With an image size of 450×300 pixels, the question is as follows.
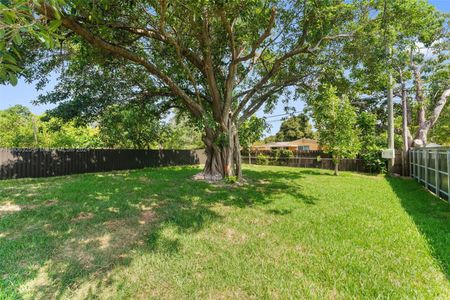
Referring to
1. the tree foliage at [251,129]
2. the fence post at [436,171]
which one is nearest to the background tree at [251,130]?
the tree foliage at [251,129]

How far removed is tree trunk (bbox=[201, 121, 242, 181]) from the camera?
785 centimetres

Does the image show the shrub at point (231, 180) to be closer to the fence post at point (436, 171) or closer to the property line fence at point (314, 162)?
the fence post at point (436, 171)

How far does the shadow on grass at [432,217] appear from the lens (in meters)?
2.85

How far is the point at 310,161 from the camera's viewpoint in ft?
46.9

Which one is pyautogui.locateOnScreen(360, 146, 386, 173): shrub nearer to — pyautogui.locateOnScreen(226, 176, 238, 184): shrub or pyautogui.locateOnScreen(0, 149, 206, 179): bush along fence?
pyautogui.locateOnScreen(226, 176, 238, 184): shrub

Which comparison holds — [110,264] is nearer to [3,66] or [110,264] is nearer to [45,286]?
[45,286]

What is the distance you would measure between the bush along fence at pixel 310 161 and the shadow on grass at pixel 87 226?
7.45 metres

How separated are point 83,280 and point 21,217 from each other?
8.28ft

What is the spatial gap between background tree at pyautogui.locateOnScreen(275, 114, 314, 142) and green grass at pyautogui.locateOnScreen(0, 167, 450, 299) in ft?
96.7

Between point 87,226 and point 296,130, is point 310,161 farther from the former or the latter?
point 296,130

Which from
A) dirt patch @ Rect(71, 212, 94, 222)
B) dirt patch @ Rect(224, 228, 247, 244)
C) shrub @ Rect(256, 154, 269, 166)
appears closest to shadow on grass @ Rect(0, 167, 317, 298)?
dirt patch @ Rect(71, 212, 94, 222)

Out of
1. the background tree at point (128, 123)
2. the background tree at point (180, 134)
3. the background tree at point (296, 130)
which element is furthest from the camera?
the background tree at point (296, 130)

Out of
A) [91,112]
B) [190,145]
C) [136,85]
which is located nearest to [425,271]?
[136,85]

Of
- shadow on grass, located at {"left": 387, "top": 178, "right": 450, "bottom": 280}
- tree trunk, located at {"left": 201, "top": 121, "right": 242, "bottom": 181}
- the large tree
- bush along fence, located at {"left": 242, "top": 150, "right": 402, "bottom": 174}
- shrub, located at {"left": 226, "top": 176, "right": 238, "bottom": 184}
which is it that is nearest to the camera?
shadow on grass, located at {"left": 387, "top": 178, "right": 450, "bottom": 280}
